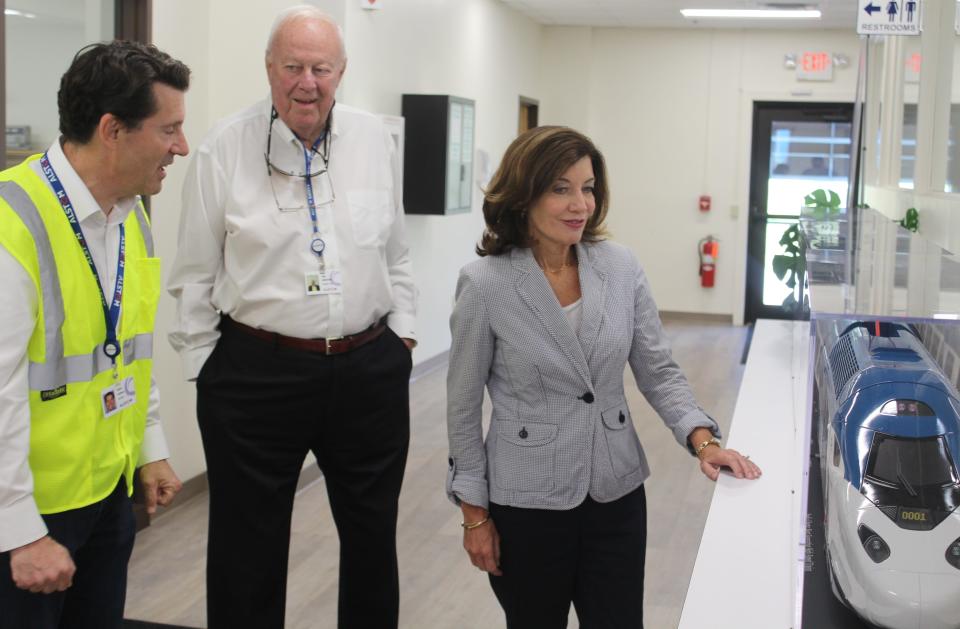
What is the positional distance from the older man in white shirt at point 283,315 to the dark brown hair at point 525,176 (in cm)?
62

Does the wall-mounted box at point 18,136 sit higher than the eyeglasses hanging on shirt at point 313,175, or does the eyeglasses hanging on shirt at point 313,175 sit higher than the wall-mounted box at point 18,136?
the wall-mounted box at point 18,136

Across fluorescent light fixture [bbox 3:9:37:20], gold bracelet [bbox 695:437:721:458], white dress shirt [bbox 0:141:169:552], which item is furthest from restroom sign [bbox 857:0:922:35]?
white dress shirt [bbox 0:141:169:552]

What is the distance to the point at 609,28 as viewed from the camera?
1155 centimetres

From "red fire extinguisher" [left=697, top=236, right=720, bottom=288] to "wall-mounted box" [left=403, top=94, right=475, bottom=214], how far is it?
4.54 m

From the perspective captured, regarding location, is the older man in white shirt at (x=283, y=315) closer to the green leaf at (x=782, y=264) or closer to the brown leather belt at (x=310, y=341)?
the brown leather belt at (x=310, y=341)

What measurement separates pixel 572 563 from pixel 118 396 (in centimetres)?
90

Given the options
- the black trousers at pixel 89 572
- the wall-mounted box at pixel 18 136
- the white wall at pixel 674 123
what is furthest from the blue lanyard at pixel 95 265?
the white wall at pixel 674 123

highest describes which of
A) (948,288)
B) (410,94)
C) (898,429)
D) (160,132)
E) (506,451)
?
(410,94)

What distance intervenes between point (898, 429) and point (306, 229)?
1528 millimetres

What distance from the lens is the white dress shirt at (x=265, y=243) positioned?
2.63m

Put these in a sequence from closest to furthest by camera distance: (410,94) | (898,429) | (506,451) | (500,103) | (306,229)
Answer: (898,429) < (506,451) < (306,229) < (410,94) < (500,103)

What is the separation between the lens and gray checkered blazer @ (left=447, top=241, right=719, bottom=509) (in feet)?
6.79

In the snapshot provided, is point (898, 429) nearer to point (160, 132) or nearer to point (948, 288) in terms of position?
point (948, 288)

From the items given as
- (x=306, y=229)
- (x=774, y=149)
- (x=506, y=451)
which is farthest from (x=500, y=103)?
(x=506, y=451)
